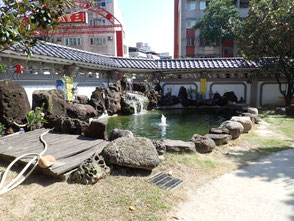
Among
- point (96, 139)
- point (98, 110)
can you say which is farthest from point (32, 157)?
point (98, 110)

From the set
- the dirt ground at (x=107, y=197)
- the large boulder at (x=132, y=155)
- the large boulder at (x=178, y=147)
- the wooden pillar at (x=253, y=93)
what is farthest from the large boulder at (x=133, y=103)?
the large boulder at (x=132, y=155)

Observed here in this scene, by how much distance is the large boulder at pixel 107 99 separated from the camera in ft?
38.6

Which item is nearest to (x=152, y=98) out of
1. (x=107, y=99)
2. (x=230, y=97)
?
(x=107, y=99)

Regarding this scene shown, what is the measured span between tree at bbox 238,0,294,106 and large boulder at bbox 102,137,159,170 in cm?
1069

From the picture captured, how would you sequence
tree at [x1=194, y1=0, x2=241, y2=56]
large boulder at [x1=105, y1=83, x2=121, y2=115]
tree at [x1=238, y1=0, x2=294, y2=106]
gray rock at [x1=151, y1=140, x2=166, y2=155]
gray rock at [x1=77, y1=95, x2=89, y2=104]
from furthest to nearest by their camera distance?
tree at [x1=194, y1=0, x2=241, y2=56], large boulder at [x1=105, y1=83, x2=121, y2=115], gray rock at [x1=77, y1=95, x2=89, y2=104], tree at [x1=238, y1=0, x2=294, y2=106], gray rock at [x1=151, y1=140, x2=166, y2=155]

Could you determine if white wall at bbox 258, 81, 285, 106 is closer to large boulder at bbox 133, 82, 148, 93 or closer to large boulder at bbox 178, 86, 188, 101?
large boulder at bbox 178, 86, 188, 101

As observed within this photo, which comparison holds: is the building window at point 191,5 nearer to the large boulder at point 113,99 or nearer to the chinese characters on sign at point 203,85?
the chinese characters on sign at point 203,85

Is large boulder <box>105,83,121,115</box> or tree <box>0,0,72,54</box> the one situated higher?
tree <box>0,0,72,54</box>

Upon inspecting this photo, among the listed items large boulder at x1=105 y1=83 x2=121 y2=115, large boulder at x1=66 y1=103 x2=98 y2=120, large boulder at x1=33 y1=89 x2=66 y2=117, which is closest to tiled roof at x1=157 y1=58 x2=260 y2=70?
large boulder at x1=105 y1=83 x2=121 y2=115

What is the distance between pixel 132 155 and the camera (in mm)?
3988

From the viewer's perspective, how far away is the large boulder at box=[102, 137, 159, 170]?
3932 millimetres

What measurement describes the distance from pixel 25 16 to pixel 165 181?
342 cm

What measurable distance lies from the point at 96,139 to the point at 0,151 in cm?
210

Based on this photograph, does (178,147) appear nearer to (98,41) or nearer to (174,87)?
(174,87)
